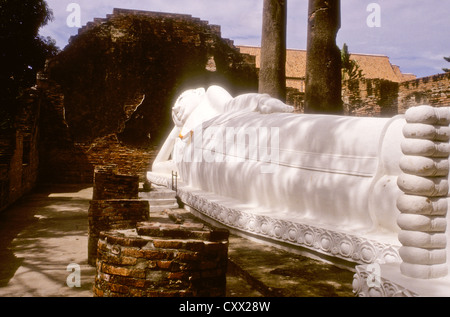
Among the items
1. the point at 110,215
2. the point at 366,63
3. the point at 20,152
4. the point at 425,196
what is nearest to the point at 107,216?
the point at 110,215

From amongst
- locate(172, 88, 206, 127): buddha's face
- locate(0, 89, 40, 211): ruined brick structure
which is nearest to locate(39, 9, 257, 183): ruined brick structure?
locate(0, 89, 40, 211): ruined brick structure

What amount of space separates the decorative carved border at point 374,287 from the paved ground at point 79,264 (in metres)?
0.32

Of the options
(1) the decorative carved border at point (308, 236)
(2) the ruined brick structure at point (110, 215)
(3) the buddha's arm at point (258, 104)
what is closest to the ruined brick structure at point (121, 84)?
(3) the buddha's arm at point (258, 104)

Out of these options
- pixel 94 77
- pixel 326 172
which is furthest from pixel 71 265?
pixel 94 77

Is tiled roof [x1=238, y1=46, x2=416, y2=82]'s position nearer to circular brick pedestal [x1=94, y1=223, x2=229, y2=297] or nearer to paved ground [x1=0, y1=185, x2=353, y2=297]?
paved ground [x1=0, y1=185, x2=353, y2=297]

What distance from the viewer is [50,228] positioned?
16.1 ft

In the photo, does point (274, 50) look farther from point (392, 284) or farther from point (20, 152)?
point (392, 284)

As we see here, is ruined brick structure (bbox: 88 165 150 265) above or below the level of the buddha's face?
below

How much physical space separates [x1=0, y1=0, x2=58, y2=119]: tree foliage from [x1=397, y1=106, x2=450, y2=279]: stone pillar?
35.2ft

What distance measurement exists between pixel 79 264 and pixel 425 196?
2.69 m

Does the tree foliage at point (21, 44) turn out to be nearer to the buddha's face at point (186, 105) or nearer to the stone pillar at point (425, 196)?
the buddha's face at point (186, 105)

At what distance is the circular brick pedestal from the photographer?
71.7 inches

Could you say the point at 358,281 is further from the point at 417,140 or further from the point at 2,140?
the point at 2,140

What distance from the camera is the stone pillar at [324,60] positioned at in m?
5.00
